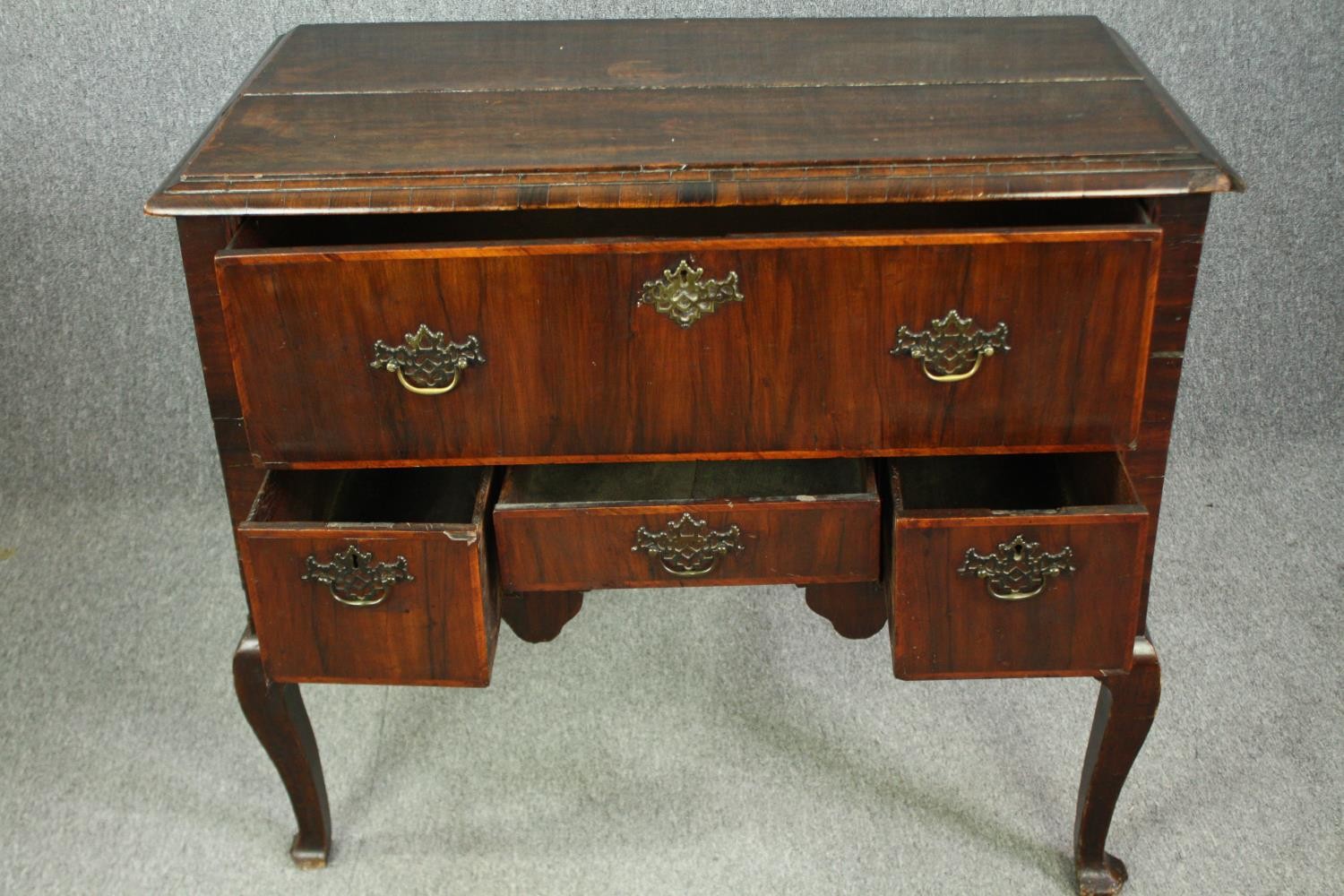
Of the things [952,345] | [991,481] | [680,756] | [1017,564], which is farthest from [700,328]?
[680,756]

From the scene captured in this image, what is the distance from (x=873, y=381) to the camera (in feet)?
3.78

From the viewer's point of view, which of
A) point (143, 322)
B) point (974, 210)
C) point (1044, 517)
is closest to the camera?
point (1044, 517)

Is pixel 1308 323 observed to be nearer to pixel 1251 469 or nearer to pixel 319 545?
pixel 1251 469

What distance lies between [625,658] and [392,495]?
0.34 metres

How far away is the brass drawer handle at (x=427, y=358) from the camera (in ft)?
3.70

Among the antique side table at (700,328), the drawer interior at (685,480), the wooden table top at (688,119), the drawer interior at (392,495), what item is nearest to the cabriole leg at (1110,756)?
the antique side table at (700,328)

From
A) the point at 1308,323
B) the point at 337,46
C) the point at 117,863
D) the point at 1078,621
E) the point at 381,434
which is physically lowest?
the point at 117,863

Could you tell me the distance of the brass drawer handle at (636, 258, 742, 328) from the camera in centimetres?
110

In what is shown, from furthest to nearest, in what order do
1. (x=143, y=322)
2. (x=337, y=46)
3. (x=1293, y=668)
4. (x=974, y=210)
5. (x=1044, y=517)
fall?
1. (x=143, y=322)
2. (x=1293, y=668)
3. (x=337, y=46)
4. (x=974, y=210)
5. (x=1044, y=517)

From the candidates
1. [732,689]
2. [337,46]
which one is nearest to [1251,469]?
[732,689]

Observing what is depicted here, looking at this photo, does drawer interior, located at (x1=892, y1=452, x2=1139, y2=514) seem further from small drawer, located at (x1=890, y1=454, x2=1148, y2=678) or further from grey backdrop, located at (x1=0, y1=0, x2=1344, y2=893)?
grey backdrop, located at (x1=0, y1=0, x2=1344, y2=893)

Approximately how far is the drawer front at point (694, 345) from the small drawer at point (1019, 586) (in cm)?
6

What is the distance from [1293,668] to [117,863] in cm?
107

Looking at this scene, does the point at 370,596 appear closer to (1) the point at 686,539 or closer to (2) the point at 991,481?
(1) the point at 686,539
